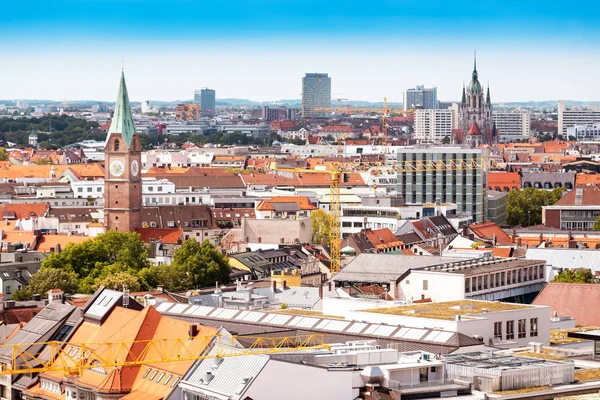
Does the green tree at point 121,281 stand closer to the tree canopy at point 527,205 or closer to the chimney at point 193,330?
the chimney at point 193,330

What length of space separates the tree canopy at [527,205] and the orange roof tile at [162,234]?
3725cm

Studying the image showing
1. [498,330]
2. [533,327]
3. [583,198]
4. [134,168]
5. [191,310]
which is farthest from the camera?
[583,198]

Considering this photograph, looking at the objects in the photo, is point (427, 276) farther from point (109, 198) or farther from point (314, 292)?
point (109, 198)

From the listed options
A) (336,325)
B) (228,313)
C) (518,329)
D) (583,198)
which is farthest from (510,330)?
(583,198)

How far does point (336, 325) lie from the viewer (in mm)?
50719

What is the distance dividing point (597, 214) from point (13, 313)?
64507 mm

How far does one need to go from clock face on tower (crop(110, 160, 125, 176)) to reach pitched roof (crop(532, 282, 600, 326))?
166ft

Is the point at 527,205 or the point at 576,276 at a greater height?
the point at 576,276

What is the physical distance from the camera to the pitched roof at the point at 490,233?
9900 cm

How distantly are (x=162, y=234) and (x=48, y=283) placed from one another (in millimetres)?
28281

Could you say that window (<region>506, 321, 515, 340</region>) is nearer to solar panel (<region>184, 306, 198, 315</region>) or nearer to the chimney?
the chimney

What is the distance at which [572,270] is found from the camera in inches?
3022

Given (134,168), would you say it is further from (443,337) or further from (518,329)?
(443,337)

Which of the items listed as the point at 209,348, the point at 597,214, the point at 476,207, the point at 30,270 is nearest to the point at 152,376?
the point at 209,348
